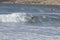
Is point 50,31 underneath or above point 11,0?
underneath

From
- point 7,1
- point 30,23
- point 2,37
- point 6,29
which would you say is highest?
point 7,1

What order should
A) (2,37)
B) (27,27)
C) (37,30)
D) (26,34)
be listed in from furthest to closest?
(27,27) < (37,30) < (26,34) < (2,37)

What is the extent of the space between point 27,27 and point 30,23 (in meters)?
1.17

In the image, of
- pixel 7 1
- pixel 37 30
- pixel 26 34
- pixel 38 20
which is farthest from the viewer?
pixel 7 1

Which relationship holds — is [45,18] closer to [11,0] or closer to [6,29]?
[6,29]

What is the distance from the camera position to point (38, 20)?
1340 cm

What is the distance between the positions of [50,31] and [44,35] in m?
0.86

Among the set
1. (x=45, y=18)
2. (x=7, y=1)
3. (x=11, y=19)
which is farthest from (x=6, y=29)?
(x=7, y=1)

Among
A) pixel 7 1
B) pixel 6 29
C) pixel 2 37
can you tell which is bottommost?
pixel 2 37

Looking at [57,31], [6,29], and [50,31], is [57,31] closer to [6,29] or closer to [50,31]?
[50,31]

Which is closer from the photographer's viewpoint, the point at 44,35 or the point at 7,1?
the point at 44,35

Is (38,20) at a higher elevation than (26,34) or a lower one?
higher

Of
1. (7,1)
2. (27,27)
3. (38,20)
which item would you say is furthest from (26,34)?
(7,1)

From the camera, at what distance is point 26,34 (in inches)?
392
